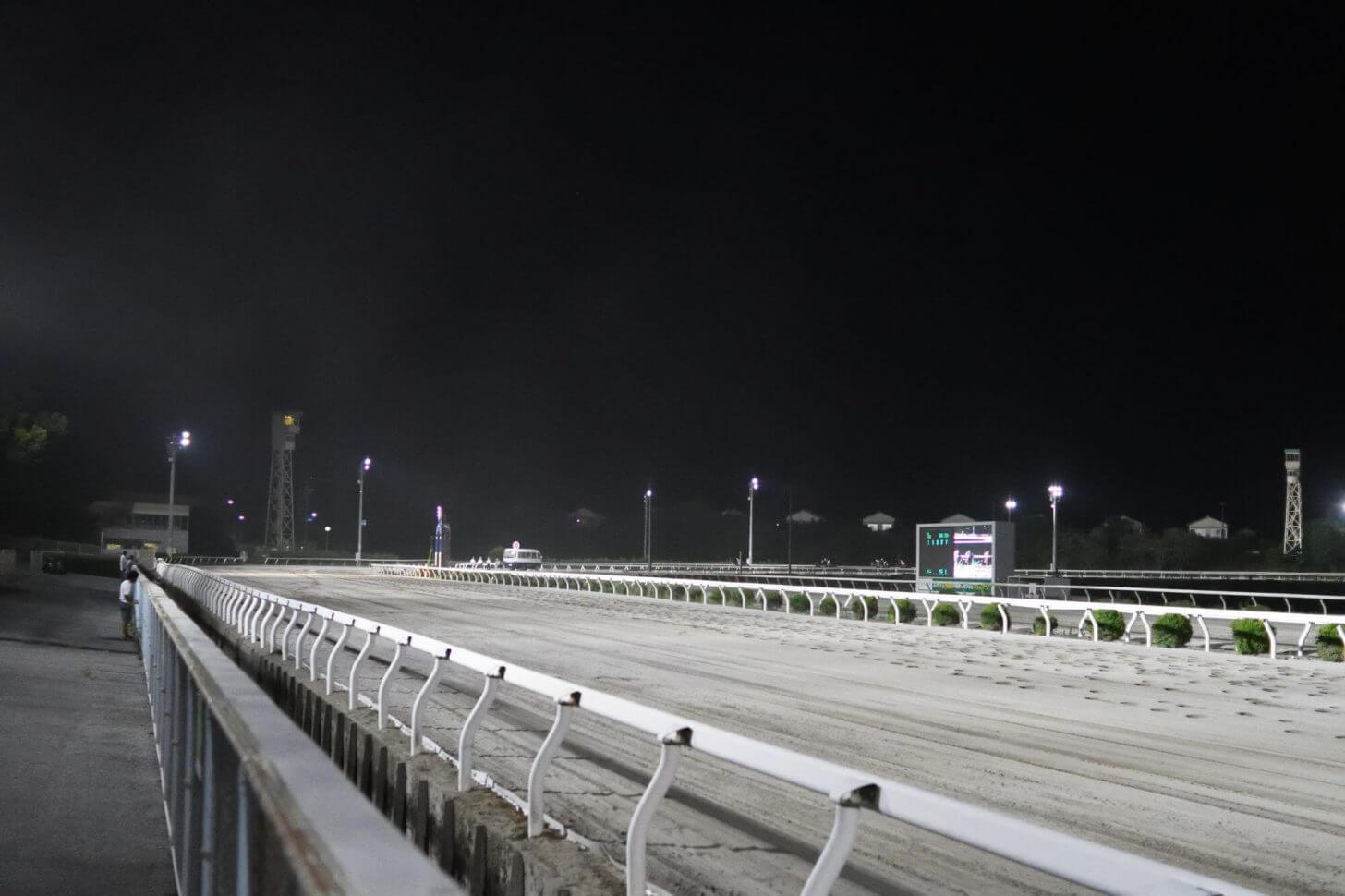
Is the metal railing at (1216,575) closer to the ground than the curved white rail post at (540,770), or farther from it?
closer to the ground

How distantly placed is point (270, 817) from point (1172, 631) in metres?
21.9

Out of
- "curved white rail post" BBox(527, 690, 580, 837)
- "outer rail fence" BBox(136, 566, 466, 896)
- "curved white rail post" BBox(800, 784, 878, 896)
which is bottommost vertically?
"curved white rail post" BBox(527, 690, 580, 837)

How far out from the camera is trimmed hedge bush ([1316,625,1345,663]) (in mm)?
19031

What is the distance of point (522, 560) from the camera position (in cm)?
6938

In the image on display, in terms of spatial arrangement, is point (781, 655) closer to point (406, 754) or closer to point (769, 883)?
point (406, 754)

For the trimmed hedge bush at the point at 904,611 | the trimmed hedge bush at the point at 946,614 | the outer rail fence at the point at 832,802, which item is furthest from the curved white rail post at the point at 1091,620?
the outer rail fence at the point at 832,802

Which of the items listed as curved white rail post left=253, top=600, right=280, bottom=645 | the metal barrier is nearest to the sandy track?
curved white rail post left=253, top=600, right=280, bottom=645

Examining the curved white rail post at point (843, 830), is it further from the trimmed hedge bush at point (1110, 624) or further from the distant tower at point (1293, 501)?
the distant tower at point (1293, 501)

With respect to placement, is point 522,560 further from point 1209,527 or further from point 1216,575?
point 1209,527

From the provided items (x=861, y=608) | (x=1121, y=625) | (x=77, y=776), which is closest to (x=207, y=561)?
(x=861, y=608)

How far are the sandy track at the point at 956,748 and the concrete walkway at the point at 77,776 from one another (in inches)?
90.3

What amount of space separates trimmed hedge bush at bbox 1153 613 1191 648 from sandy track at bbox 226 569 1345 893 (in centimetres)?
125

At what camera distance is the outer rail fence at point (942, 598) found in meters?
21.0

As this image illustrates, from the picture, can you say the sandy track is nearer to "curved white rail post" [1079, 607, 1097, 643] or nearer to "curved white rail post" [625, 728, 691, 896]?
"curved white rail post" [625, 728, 691, 896]
